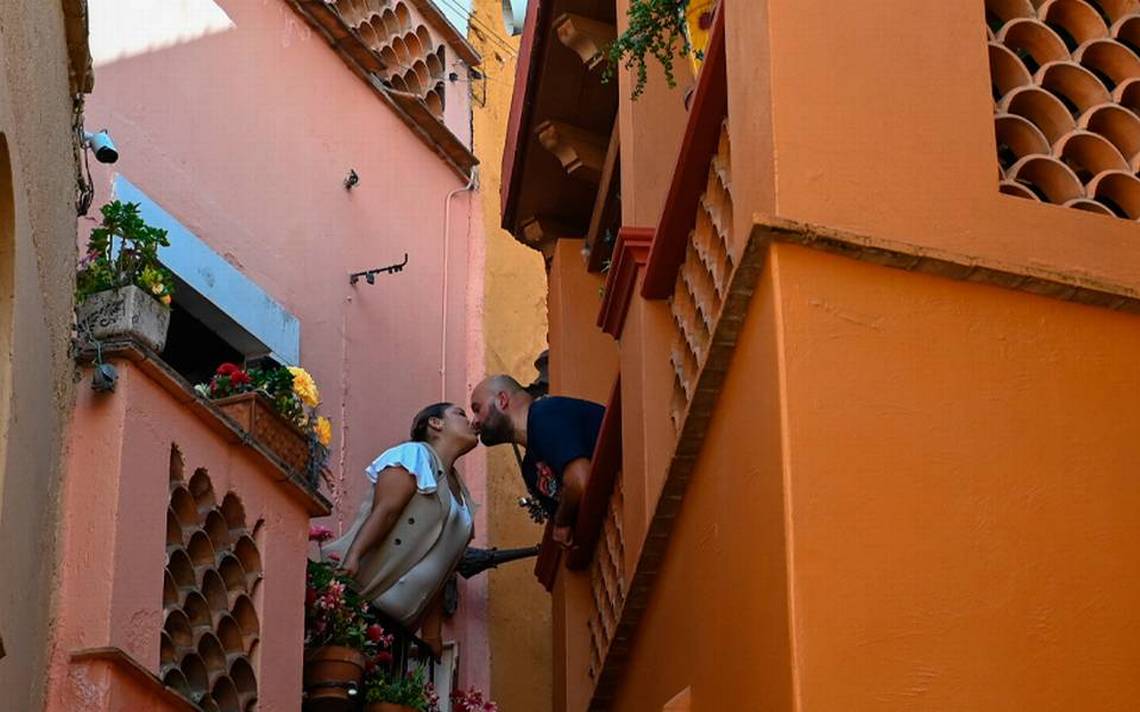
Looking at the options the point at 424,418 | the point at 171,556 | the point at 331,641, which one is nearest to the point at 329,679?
the point at 331,641

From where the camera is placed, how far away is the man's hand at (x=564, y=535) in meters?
12.0

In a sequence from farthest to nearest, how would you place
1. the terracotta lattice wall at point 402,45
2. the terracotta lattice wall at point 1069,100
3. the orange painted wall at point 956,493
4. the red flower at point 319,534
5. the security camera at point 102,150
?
1. the terracotta lattice wall at point 402,45
2. the red flower at point 319,534
3. the security camera at point 102,150
4. the terracotta lattice wall at point 1069,100
5. the orange painted wall at point 956,493

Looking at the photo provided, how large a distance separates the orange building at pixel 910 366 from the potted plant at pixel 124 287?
2112mm

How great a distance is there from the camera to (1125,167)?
8422mm

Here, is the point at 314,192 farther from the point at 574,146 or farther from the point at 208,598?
the point at 208,598

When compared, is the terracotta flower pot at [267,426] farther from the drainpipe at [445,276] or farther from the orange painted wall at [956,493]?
the drainpipe at [445,276]

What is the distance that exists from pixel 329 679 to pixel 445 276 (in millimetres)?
5154

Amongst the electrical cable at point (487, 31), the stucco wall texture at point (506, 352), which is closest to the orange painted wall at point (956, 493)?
the stucco wall texture at point (506, 352)

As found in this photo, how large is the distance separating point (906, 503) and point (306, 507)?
4.28m

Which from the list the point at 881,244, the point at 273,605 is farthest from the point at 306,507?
the point at 881,244

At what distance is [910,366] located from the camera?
7598 mm

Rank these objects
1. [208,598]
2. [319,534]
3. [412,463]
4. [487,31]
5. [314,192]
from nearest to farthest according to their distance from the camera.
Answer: [208,598] → [319,534] → [412,463] → [314,192] → [487,31]

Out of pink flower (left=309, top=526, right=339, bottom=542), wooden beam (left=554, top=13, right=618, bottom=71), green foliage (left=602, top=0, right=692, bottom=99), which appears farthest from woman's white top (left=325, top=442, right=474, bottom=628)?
green foliage (left=602, top=0, right=692, bottom=99)

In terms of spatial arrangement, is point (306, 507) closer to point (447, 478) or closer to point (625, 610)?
point (625, 610)
